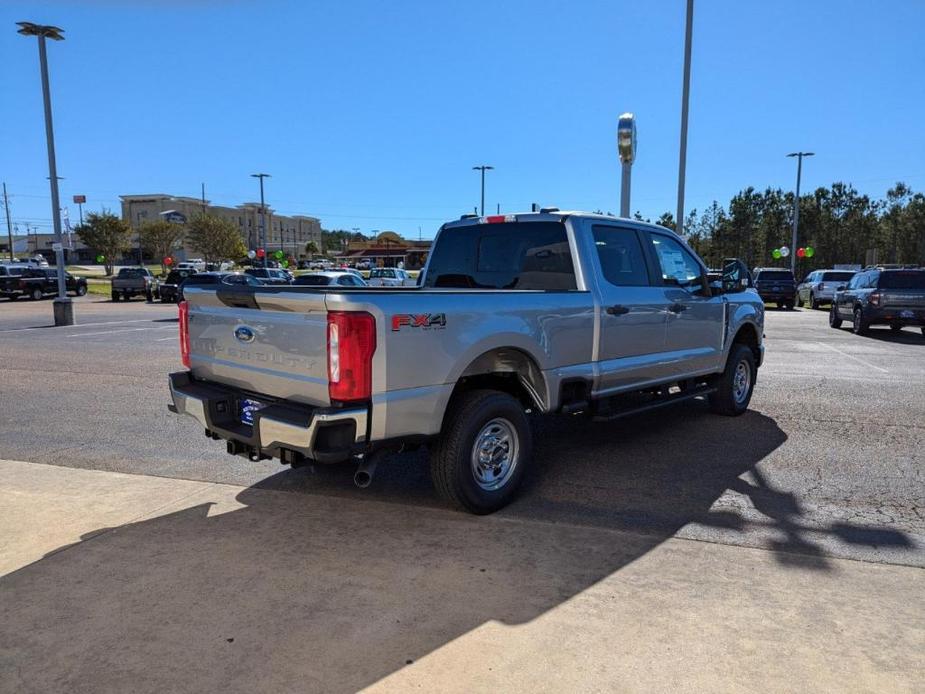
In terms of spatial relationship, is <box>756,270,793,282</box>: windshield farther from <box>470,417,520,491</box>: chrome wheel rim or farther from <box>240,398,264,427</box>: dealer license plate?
<box>240,398,264,427</box>: dealer license plate

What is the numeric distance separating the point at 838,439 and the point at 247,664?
587 centimetres

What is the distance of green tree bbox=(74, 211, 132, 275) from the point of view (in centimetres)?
7162

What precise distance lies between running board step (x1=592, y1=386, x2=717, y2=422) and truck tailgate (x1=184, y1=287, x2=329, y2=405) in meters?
2.55

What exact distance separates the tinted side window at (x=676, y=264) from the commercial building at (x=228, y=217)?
97951 millimetres

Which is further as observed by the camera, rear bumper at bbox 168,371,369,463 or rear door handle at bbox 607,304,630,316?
rear door handle at bbox 607,304,630,316

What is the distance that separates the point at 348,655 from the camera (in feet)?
9.45

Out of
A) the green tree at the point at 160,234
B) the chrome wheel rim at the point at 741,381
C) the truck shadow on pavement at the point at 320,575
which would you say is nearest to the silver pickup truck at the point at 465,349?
the truck shadow on pavement at the point at 320,575

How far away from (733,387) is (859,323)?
12269 mm

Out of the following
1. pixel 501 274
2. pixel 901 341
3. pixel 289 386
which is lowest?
pixel 901 341

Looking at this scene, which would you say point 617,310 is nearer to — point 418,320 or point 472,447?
point 472,447

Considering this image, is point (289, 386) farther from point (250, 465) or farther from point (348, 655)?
point (250, 465)

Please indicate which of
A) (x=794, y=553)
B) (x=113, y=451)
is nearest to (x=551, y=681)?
(x=794, y=553)

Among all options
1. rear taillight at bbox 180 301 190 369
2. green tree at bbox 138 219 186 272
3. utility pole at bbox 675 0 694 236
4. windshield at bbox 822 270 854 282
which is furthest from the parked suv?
green tree at bbox 138 219 186 272

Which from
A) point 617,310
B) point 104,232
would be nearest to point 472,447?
point 617,310
